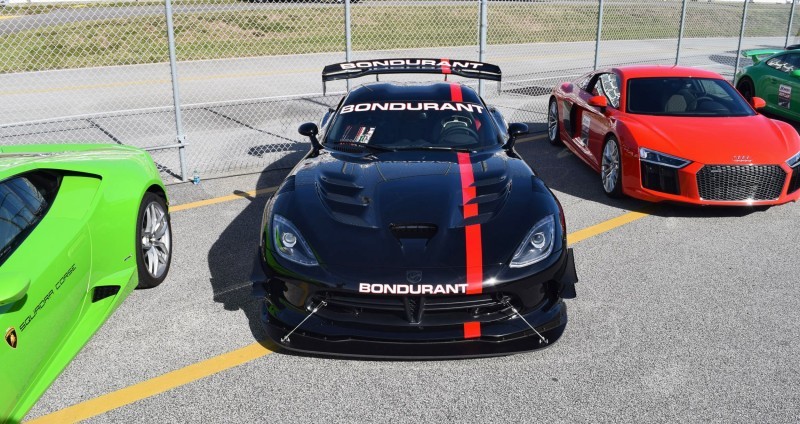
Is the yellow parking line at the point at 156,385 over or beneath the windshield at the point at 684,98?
beneath

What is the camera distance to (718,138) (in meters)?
6.63

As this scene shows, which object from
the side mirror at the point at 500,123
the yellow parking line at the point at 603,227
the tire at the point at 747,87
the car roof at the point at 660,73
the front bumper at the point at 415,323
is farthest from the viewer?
the tire at the point at 747,87

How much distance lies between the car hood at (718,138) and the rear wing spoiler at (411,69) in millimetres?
1635

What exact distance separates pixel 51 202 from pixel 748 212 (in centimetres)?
604

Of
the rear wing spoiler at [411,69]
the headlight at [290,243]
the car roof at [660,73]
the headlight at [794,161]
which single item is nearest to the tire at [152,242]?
the headlight at [290,243]

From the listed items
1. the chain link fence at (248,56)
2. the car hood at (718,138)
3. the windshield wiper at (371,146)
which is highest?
the windshield wiper at (371,146)

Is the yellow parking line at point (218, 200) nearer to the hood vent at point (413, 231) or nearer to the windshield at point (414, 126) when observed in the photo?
the windshield at point (414, 126)

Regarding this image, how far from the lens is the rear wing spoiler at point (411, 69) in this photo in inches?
252

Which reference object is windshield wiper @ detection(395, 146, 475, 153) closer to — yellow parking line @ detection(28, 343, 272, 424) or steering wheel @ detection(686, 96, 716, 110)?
yellow parking line @ detection(28, 343, 272, 424)

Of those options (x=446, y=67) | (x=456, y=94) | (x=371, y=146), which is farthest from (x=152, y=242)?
(x=446, y=67)

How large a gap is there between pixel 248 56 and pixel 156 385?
1550cm

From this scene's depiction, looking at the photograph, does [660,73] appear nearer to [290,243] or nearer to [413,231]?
[413,231]

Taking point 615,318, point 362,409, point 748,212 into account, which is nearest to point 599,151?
point 748,212

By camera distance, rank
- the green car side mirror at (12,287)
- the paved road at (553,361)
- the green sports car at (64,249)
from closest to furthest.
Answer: the green car side mirror at (12,287) < the green sports car at (64,249) < the paved road at (553,361)
